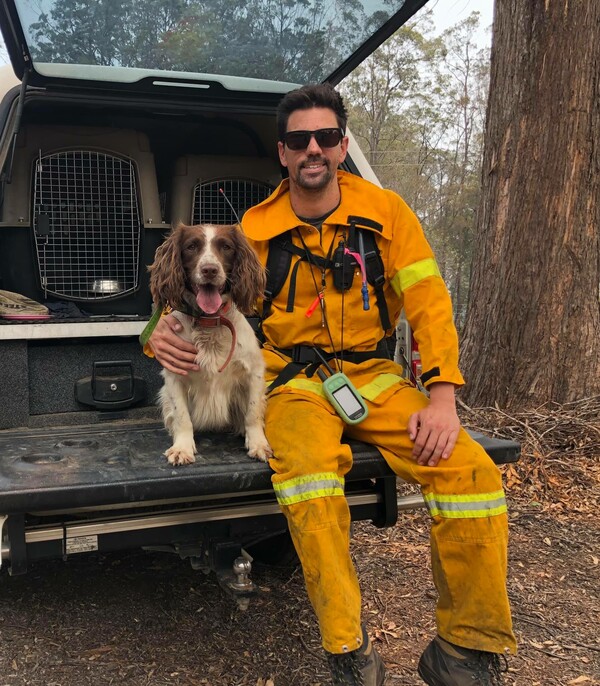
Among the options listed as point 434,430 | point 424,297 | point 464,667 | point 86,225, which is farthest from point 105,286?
point 464,667

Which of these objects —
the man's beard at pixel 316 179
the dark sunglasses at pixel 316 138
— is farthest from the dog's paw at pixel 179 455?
the dark sunglasses at pixel 316 138

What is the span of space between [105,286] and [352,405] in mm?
1976

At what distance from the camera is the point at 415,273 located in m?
2.81

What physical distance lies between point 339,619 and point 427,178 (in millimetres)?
32675

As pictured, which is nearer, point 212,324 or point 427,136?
point 212,324

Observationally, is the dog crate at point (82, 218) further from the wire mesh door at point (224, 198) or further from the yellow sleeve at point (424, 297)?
A: the yellow sleeve at point (424, 297)

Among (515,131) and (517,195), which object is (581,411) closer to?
(517,195)

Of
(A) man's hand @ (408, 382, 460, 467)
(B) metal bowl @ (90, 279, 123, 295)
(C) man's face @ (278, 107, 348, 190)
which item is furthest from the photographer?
(B) metal bowl @ (90, 279, 123, 295)

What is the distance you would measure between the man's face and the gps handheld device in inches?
34.6

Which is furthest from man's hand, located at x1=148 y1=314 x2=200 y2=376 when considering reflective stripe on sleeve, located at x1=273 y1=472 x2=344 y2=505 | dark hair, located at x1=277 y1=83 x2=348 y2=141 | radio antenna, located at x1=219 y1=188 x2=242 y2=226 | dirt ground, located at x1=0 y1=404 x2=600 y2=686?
radio antenna, located at x1=219 y1=188 x2=242 y2=226

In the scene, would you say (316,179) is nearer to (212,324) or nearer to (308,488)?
(212,324)

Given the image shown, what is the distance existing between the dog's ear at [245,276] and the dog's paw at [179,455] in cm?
65

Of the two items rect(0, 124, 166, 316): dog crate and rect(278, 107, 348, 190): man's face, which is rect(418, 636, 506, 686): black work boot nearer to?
rect(278, 107, 348, 190): man's face

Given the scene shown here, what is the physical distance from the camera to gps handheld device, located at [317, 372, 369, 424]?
8.59 feet
